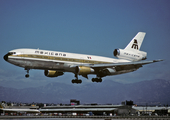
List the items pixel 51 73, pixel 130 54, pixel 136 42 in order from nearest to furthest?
pixel 51 73, pixel 130 54, pixel 136 42

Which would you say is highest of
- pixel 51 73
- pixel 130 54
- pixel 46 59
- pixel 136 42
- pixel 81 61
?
pixel 136 42

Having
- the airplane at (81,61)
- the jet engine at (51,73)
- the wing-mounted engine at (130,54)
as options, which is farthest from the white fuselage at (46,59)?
the wing-mounted engine at (130,54)

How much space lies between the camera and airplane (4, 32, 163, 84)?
68.6m

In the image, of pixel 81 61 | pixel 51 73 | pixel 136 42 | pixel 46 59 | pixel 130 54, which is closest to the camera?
pixel 46 59

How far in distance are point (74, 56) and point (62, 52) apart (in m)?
3.63

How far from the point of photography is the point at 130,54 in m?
88.9

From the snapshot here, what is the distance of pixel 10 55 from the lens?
6794 centimetres

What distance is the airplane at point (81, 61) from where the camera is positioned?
68.6 metres

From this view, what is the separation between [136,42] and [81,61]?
25.5m

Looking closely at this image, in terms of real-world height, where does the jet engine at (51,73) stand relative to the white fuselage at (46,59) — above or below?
below

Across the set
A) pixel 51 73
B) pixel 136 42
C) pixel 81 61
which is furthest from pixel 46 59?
pixel 136 42

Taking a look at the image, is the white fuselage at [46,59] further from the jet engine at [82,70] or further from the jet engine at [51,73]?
the jet engine at [51,73]

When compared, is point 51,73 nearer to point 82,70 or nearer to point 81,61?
point 81,61

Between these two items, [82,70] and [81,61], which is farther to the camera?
[81,61]
